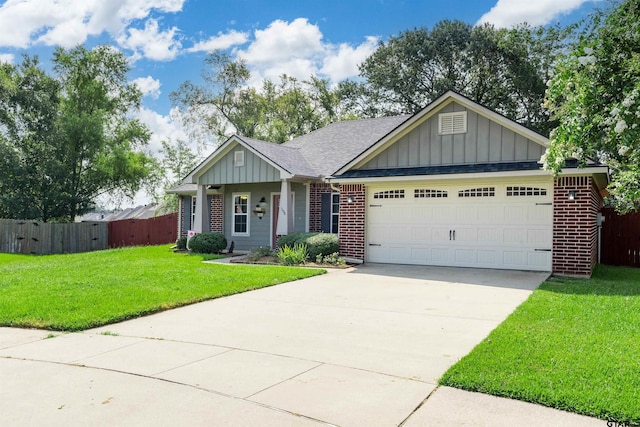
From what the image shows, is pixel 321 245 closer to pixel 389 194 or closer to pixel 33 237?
pixel 389 194

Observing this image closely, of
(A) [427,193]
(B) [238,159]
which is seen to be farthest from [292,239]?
(A) [427,193]

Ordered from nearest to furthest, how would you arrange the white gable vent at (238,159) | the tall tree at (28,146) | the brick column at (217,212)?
the white gable vent at (238,159), the brick column at (217,212), the tall tree at (28,146)

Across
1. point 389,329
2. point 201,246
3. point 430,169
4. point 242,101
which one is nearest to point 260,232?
point 201,246

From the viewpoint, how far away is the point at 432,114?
13.2 m

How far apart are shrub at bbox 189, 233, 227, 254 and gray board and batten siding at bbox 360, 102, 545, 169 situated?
A: 6511 mm

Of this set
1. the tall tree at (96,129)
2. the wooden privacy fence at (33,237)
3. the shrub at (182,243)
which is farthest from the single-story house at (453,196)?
the tall tree at (96,129)

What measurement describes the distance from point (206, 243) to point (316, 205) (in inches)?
163

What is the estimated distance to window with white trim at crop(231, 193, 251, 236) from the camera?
18.9 meters

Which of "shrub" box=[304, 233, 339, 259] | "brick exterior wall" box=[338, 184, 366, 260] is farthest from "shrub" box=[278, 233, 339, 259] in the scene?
"brick exterior wall" box=[338, 184, 366, 260]

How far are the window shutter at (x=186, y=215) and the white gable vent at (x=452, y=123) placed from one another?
40.9 ft

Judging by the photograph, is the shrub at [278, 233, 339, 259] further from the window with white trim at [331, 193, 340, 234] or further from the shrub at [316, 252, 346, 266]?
the window with white trim at [331, 193, 340, 234]

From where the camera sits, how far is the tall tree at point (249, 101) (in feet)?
117

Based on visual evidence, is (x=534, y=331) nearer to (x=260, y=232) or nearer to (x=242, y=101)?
(x=260, y=232)

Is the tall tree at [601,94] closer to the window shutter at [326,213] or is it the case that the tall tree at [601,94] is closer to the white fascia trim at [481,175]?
the white fascia trim at [481,175]
